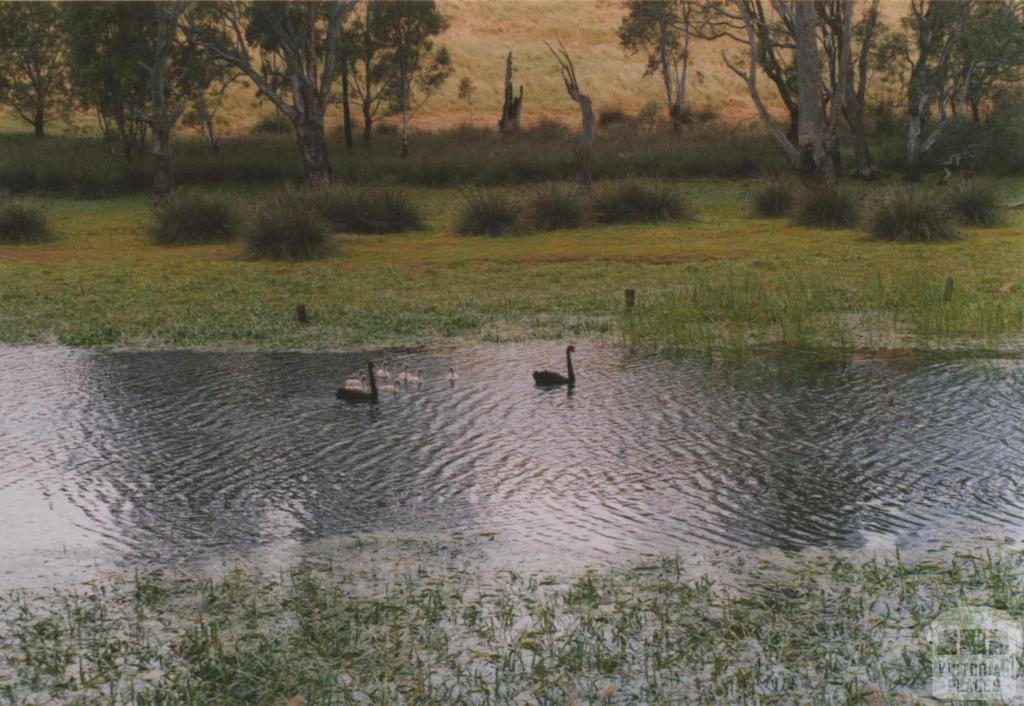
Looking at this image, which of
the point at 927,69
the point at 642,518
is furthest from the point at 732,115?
the point at 642,518

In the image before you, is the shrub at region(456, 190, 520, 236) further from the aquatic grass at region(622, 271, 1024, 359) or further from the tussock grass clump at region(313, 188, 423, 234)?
the aquatic grass at region(622, 271, 1024, 359)

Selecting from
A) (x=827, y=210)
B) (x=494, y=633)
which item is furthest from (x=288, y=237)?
(x=494, y=633)

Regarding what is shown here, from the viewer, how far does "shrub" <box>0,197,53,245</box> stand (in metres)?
27.8

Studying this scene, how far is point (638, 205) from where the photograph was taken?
29.5 meters

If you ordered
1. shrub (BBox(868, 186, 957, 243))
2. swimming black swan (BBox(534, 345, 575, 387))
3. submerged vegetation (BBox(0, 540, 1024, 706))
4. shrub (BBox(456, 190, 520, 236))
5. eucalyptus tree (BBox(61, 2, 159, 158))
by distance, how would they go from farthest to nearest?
eucalyptus tree (BBox(61, 2, 159, 158)) < shrub (BBox(456, 190, 520, 236)) < shrub (BBox(868, 186, 957, 243)) < swimming black swan (BBox(534, 345, 575, 387)) < submerged vegetation (BBox(0, 540, 1024, 706))

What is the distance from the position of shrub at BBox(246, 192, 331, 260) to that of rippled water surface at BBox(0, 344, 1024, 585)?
9.68 meters

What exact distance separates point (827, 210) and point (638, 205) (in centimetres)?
451

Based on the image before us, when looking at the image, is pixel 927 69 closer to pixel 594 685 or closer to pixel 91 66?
→ pixel 91 66

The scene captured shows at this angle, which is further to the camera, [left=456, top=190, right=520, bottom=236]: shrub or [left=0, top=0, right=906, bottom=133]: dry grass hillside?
[left=0, top=0, right=906, bottom=133]: dry grass hillside

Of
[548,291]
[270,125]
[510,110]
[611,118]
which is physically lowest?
[548,291]

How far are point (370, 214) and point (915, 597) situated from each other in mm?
23505

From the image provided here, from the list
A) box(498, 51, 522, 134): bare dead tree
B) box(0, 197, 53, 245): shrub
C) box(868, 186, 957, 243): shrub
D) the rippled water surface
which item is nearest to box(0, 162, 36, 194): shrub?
box(0, 197, 53, 245): shrub

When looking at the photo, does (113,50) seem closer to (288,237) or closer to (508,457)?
(288,237)

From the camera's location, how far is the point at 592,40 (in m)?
82.2
